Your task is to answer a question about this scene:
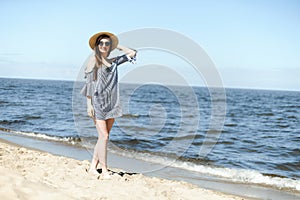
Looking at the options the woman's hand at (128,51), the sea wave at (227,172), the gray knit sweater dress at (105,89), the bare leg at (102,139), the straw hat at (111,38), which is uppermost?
the straw hat at (111,38)

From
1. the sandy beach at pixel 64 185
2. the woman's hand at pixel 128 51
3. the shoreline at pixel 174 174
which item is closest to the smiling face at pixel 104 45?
the woman's hand at pixel 128 51

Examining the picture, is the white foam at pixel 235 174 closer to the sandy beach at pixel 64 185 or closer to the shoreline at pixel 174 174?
the shoreline at pixel 174 174

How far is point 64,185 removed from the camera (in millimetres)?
4086

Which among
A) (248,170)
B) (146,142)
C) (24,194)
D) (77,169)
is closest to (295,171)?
(248,170)

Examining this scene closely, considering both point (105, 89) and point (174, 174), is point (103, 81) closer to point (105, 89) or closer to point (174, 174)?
point (105, 89)

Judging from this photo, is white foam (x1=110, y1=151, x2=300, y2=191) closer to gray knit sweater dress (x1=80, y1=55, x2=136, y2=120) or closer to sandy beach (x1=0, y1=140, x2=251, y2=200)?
sandy beach (x1=0, y1=140, x2=251, y2=200)

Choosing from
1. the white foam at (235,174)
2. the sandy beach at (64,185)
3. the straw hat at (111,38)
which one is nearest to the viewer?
the sandy beach at (64,185)

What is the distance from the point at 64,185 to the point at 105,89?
4.60ft

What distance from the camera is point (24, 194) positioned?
11.1ft

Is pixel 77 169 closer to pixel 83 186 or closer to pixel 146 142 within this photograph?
pixel 83 186

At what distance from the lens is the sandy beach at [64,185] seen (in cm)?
351

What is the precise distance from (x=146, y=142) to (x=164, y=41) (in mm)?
6337

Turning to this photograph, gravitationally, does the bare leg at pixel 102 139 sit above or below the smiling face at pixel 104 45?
below

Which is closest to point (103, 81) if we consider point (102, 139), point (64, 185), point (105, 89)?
point (105, 89)
